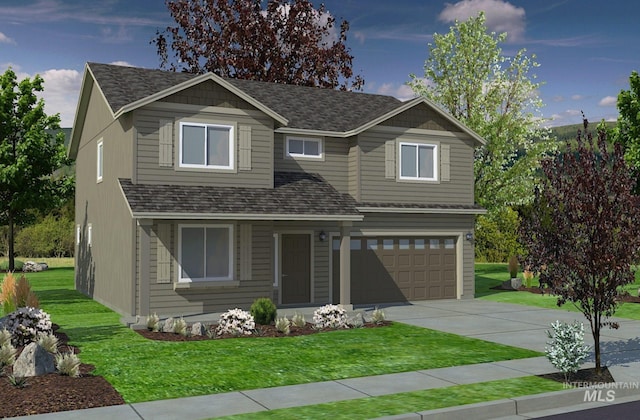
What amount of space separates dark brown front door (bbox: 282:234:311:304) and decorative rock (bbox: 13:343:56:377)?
1125 centimetres

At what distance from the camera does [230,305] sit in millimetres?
19438

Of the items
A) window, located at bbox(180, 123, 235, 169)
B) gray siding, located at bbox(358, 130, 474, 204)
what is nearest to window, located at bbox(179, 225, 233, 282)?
window, located at bbox(180, 123, 235, 169)

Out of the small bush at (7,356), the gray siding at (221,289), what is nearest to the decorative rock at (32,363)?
the small bush at (7,356)

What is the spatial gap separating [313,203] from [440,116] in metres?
6.51

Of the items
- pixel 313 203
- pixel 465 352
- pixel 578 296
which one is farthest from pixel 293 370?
pixel 313 203

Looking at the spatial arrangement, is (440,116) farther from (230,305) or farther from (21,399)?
(21,399)

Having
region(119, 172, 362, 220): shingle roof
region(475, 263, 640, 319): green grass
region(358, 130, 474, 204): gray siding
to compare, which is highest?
region(358, 130, 474, 204): gray siding

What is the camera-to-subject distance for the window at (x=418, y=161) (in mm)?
23156

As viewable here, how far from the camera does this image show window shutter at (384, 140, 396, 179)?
22.8 metres

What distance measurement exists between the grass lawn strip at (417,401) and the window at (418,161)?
1321 centimetres

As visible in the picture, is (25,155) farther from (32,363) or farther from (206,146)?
(32,363)

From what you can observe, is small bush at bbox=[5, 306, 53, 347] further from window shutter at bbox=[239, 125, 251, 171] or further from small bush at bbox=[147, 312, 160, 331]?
window shutter at bbox=[239, 125, 251, 171]

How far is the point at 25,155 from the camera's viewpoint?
122 ft
